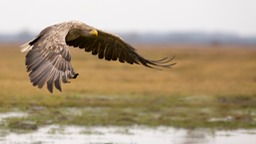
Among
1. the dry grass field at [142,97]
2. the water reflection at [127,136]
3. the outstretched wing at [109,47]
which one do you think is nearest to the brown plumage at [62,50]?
the outstretched wing at [109,47]

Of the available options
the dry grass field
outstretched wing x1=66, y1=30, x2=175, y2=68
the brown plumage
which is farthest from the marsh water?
the brown plumage

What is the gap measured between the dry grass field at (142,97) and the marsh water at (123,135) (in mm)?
807

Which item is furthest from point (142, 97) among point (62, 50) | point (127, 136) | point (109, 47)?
point (62, 50)

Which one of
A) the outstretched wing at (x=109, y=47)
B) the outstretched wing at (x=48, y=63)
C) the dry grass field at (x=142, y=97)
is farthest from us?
the dry grass field at (x=142, y=97)

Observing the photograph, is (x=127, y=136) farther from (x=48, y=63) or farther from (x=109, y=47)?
(x=48, y=63)

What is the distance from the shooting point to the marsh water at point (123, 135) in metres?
14.4

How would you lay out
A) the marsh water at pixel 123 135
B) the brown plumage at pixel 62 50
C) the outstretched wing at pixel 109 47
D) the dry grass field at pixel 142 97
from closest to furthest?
1. the brown plumage at pixel 62 50
2. the outstretched wing at pixel 109 47
3. the marsh water at pixel 123 135
4. the dry grass field at pixel 142 97

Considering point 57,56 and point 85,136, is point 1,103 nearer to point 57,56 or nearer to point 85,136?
point 85,136

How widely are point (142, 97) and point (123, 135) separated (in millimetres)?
7238

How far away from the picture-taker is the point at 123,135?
606 inches

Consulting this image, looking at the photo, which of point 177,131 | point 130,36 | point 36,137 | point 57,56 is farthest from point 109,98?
point 130,36

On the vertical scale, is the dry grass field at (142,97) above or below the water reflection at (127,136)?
above

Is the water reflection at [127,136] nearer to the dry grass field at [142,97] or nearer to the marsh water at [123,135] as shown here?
the marsh water at [123,135]

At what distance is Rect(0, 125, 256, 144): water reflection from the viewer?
14.4 metres
